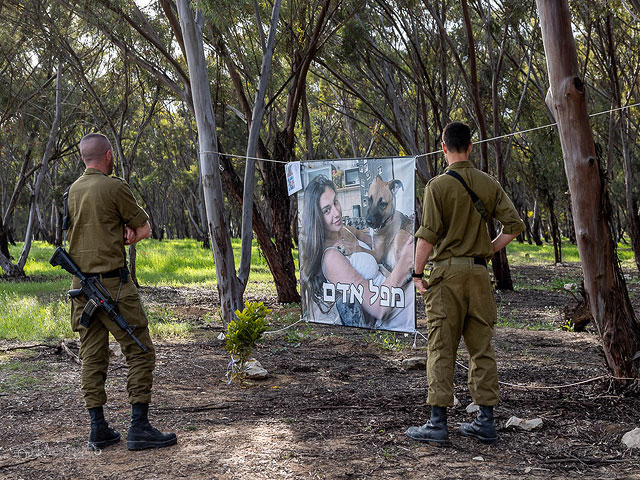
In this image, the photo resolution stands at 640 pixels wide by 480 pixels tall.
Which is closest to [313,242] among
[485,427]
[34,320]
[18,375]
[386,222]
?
[386,222]

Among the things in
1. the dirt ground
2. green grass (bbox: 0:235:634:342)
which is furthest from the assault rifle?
green grass (bbox: 0:235:634:342)

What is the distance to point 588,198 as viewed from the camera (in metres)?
5.33

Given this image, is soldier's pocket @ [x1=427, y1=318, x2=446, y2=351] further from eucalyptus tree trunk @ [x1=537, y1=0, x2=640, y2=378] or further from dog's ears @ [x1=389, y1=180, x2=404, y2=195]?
dog's ears @ [x1=389, y1=180, x2=404, y2=195]

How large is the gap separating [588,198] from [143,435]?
12.2 feet

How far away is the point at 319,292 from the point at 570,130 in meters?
3.72

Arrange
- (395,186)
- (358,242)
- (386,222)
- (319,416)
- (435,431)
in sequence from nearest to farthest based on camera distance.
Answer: (435,431) → (319,416) → (395,186) → (386,222) → (358,242)

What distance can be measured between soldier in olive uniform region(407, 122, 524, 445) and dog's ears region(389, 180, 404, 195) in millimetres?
2482

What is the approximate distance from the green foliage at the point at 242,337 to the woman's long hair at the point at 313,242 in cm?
173

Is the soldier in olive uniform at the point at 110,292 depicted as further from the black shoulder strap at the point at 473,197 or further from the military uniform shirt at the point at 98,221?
the black shoulder strap at the point at 473,197

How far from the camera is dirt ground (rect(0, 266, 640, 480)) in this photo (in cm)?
392

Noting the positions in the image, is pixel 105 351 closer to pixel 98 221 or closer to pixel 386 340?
pixel 98 221

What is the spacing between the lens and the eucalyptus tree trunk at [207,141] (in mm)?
8492

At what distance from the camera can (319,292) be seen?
8.10 m

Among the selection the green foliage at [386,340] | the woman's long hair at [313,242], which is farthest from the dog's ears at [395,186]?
the green foliage at [386,340]
